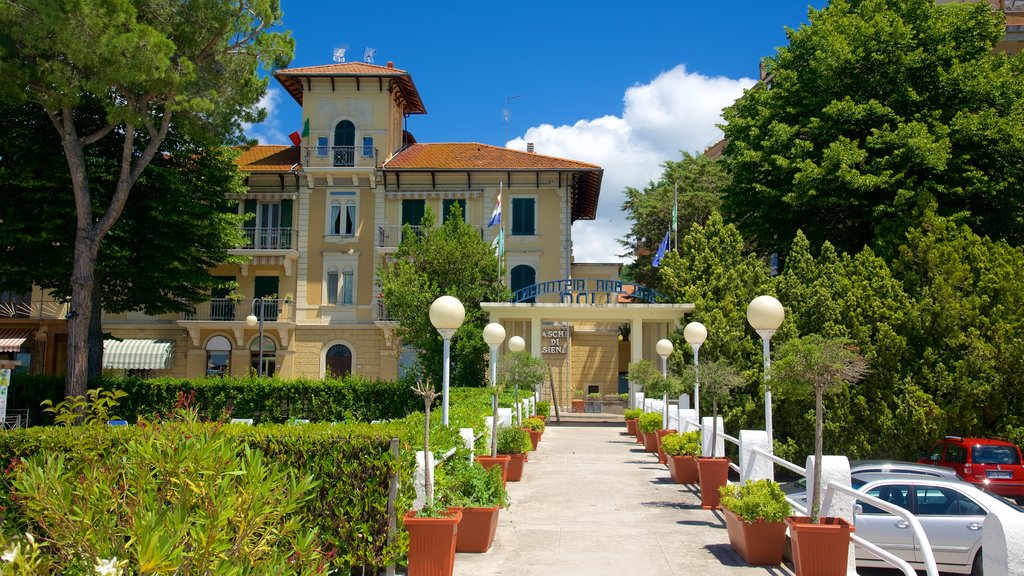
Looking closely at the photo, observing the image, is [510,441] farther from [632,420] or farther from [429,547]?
[632,420]

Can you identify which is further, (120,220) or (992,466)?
(120,220)

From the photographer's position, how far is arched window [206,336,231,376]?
36062mm

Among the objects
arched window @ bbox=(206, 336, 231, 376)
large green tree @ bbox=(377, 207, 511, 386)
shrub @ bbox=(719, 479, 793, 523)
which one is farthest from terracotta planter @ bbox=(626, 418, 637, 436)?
arched window @ bbox=(206, 336, 231, 376)

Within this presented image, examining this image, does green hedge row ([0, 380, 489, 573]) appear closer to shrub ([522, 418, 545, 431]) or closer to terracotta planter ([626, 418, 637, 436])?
shrub ([522, 418, 545, 431])

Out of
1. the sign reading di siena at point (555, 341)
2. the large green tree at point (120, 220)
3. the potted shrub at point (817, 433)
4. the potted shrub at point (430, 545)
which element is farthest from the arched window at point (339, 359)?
the potted shrub at point (430, 545)

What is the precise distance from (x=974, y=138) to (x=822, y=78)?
4685 mm

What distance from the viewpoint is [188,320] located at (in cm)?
3528

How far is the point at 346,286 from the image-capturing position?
3653 cm

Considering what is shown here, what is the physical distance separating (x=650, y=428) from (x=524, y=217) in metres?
17.5

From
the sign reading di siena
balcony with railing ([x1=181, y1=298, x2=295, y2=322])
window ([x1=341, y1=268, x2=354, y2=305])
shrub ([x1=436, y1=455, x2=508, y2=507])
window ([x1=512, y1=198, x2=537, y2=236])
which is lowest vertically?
shrub ([x1=436, y1=455, x2=508, y2=507])

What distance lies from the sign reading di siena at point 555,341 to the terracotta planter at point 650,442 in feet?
49.0

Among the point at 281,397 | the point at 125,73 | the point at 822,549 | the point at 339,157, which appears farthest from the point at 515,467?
the point at 339,157

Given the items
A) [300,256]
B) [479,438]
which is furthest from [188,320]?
[479,438]

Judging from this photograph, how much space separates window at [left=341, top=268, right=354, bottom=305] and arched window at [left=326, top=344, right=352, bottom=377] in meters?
2.08
